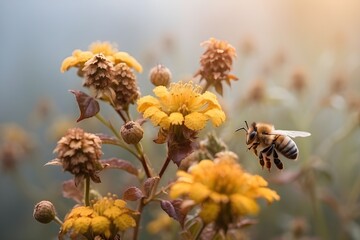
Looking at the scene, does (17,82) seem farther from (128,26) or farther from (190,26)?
(190,26)

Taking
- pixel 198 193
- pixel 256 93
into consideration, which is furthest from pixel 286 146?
pixel 256 93

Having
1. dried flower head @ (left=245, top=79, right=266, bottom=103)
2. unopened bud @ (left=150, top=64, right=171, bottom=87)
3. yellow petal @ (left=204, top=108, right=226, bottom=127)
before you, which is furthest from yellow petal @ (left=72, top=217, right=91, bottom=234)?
dried flower head @ (left=245, top=79, right=266, bottom=103)

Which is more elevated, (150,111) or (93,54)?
(93,54)

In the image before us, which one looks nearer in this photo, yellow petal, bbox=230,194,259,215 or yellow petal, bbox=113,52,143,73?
yellow petal, bbox=230,194,259,215

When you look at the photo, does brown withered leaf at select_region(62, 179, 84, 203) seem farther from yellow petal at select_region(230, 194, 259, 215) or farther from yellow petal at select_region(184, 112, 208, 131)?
yellow petal at select_region(230, 194, 259, 215)

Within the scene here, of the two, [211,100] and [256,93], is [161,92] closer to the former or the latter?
[211,100]

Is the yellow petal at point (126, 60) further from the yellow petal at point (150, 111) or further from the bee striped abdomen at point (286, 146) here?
the bee striped abdomen at point (286, 146)

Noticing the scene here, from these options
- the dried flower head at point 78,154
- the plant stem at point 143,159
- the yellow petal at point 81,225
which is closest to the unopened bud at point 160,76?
the plant stem at point 143,159
